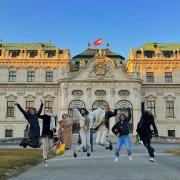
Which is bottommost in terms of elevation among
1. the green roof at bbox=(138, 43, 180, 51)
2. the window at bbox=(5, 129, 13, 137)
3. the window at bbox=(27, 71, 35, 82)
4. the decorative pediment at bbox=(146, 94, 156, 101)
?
the window at bbox=(5, 129, 13, 137)

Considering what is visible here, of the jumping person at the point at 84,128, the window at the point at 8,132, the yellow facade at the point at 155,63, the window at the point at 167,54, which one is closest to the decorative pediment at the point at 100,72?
the yellow facade at the point at 155,63

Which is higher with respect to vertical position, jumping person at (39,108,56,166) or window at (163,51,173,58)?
window at (163,51,173,58)

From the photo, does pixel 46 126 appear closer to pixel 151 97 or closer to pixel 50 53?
pixel 151 97

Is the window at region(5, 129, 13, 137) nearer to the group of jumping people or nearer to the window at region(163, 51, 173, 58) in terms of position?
the window at region(163, 51, 173, 58)

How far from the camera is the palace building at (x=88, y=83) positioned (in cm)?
6166

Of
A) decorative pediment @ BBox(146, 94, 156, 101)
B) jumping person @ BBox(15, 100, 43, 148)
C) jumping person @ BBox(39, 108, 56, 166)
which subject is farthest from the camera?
decorative pediment @ BBox(146, 94, 156, 101)

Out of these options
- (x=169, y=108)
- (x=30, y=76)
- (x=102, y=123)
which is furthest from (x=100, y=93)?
(x=102, y=123)

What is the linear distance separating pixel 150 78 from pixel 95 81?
10.6 metres

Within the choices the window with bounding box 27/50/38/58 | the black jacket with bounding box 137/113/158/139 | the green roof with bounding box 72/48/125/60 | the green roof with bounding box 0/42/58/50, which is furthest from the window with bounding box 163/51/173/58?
the black jacket with bounding box 137/113/158/139

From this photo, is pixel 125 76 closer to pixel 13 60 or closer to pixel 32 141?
pixel 13 60

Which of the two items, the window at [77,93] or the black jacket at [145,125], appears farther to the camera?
the window at [77,93]

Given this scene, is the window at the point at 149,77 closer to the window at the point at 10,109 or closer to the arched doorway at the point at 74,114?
the arched doorway at the point at 74,114

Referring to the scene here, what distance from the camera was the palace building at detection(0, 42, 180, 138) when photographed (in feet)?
202

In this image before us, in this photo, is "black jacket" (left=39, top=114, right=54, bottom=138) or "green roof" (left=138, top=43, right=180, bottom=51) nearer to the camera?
"black jacket" (left=39, top=114, right=54, bottom=138)
